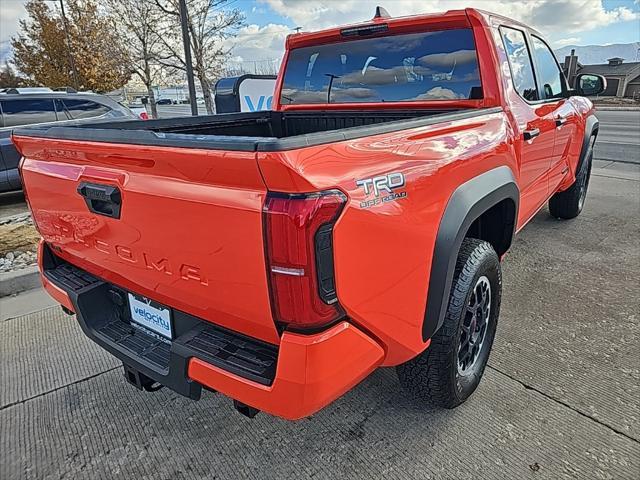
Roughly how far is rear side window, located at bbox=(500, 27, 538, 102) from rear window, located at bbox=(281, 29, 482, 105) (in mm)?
372

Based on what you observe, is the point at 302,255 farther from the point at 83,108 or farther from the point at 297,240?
the point at 83,108

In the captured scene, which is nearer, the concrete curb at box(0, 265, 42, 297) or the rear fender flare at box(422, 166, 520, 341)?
the rear fender flare at box(422, 166, 520, 341)

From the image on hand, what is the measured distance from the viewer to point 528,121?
2959 millimetres

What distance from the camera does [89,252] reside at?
6.58 feet

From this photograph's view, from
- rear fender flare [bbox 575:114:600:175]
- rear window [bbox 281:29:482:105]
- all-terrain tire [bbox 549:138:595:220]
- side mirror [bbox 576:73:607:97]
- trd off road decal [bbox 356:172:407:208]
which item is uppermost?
rear window [bbox 281:29:482:105]

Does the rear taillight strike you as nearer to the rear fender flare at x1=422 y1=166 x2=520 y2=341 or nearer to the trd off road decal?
the trd off road decal

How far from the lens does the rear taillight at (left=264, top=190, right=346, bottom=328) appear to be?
1303 mm

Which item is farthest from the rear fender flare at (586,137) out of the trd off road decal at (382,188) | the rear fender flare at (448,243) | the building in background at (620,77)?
the building in background at (620,77)

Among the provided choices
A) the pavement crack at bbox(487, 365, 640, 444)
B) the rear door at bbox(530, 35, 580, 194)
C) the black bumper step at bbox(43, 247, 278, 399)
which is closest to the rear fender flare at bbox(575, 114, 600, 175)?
the rear door at bbox(530, 35, 580, 194)

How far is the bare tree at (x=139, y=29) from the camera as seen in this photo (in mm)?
14758

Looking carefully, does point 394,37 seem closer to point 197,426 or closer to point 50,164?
point 50,164

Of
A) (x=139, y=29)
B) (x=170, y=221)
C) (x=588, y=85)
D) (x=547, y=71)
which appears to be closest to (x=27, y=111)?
(x=170, y=221)

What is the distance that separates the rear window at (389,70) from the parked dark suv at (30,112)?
151 inches

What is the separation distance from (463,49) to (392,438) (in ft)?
7.36
